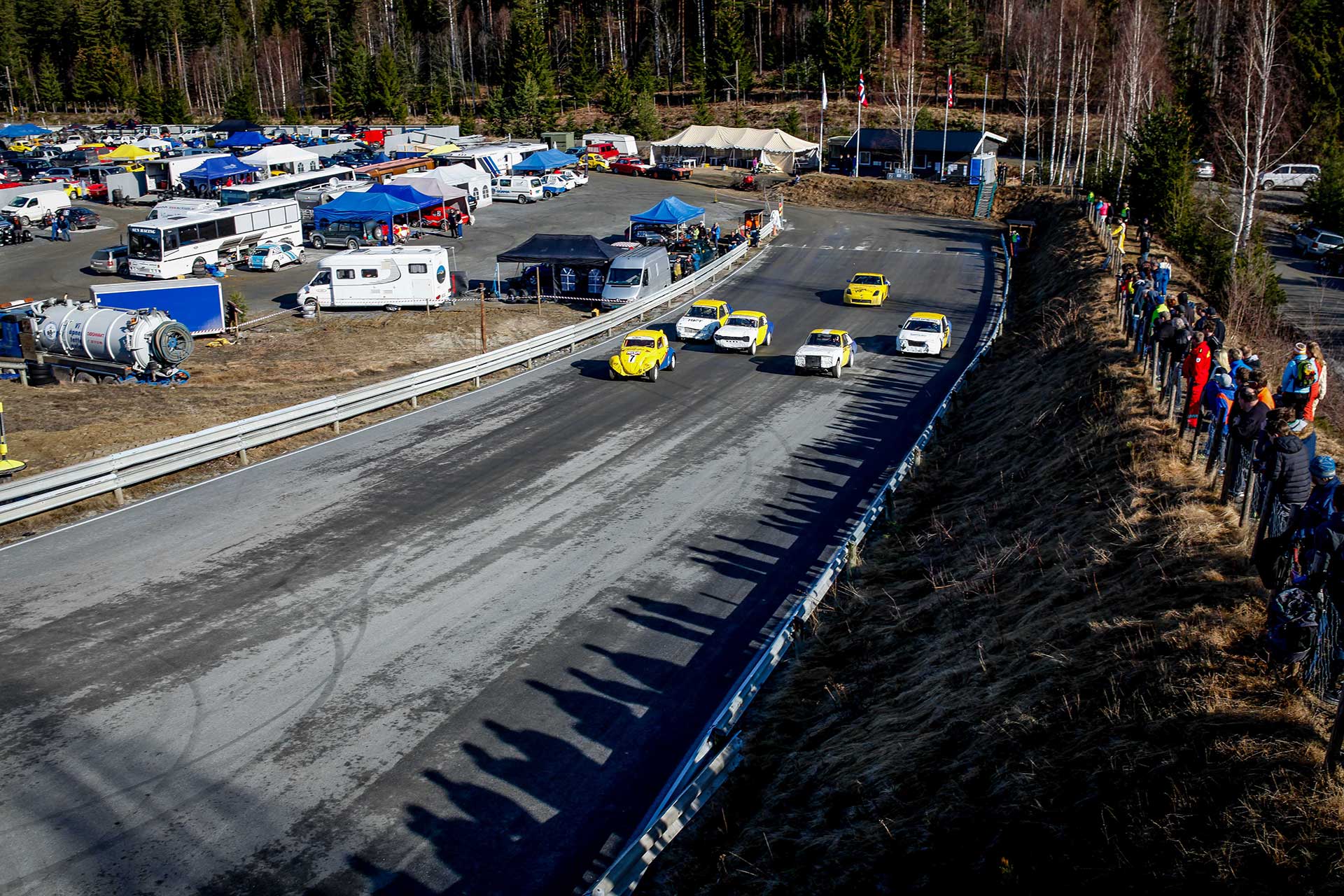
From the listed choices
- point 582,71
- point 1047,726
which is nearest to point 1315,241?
point 1047,726

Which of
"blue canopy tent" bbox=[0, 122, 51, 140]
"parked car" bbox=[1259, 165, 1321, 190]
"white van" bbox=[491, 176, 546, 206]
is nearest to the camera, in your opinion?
"parked car" bbox=[1259, 165, 1321, 190]

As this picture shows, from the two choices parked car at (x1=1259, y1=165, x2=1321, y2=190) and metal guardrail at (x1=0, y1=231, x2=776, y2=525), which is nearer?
metal guardrail at (x1=0, y1=231, x2=776, y2=525)

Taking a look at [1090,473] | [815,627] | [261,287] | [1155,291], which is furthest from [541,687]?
[261,287]

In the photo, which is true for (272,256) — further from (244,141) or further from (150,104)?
(150,104)

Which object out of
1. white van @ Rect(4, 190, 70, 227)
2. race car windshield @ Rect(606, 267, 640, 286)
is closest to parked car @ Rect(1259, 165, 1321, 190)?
race car windshield @ Rect(606, 267, 640, 286)

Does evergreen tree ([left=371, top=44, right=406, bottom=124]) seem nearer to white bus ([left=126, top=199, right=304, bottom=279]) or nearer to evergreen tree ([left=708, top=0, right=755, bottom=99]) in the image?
evergreen tree ([left=708, top=0, right=755, bottom=99])

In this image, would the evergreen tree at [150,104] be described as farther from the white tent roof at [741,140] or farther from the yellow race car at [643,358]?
the yellow race car at [643,358]

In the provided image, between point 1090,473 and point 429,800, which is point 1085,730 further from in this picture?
point 1090,473
